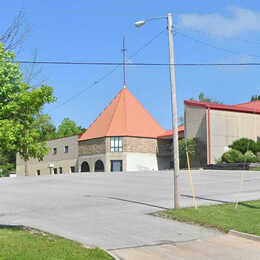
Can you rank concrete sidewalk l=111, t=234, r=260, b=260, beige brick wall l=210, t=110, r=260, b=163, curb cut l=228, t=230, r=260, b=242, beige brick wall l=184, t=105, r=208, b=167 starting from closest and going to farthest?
concrete sidewalk l=111, t=234, r=260, b=260 → curb cut l=228, t=230, r=260, b=242 → beige brick wall l=210, t=110, r=260, b=163 → beige brick wall l=184, t=105, r=208, b=167

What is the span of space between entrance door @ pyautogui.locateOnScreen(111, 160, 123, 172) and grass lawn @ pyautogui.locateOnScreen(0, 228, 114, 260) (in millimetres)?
43961


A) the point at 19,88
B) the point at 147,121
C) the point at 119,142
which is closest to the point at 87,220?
the point at 19,88

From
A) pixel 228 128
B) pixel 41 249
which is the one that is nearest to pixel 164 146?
pixel 228 128

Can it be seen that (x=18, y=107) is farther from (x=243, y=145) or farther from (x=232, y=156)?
(x=243, y=145)

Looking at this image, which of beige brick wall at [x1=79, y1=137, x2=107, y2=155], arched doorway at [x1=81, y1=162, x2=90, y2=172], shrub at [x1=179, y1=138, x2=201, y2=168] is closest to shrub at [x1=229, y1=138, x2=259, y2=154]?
shrub at [x1=179, y1=138, x2=201, y2=168]

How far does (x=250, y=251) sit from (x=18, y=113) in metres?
6.50

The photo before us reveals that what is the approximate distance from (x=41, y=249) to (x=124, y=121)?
4767cm

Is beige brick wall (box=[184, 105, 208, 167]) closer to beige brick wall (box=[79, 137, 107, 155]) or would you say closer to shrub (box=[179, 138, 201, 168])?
shrub (box=[179, 138, 201, 168])

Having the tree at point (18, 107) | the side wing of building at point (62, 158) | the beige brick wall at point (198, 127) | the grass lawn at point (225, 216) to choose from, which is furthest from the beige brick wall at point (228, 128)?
the tree at point (18, 107)

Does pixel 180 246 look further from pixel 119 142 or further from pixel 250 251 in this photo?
pixel 119 142

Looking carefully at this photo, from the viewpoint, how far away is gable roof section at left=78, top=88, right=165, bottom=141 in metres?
55.3

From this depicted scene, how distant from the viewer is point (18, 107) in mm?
10594

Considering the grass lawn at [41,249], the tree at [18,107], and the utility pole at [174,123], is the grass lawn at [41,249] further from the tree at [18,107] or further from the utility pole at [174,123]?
the utility pole at [174,123]

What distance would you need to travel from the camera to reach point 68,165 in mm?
61906
